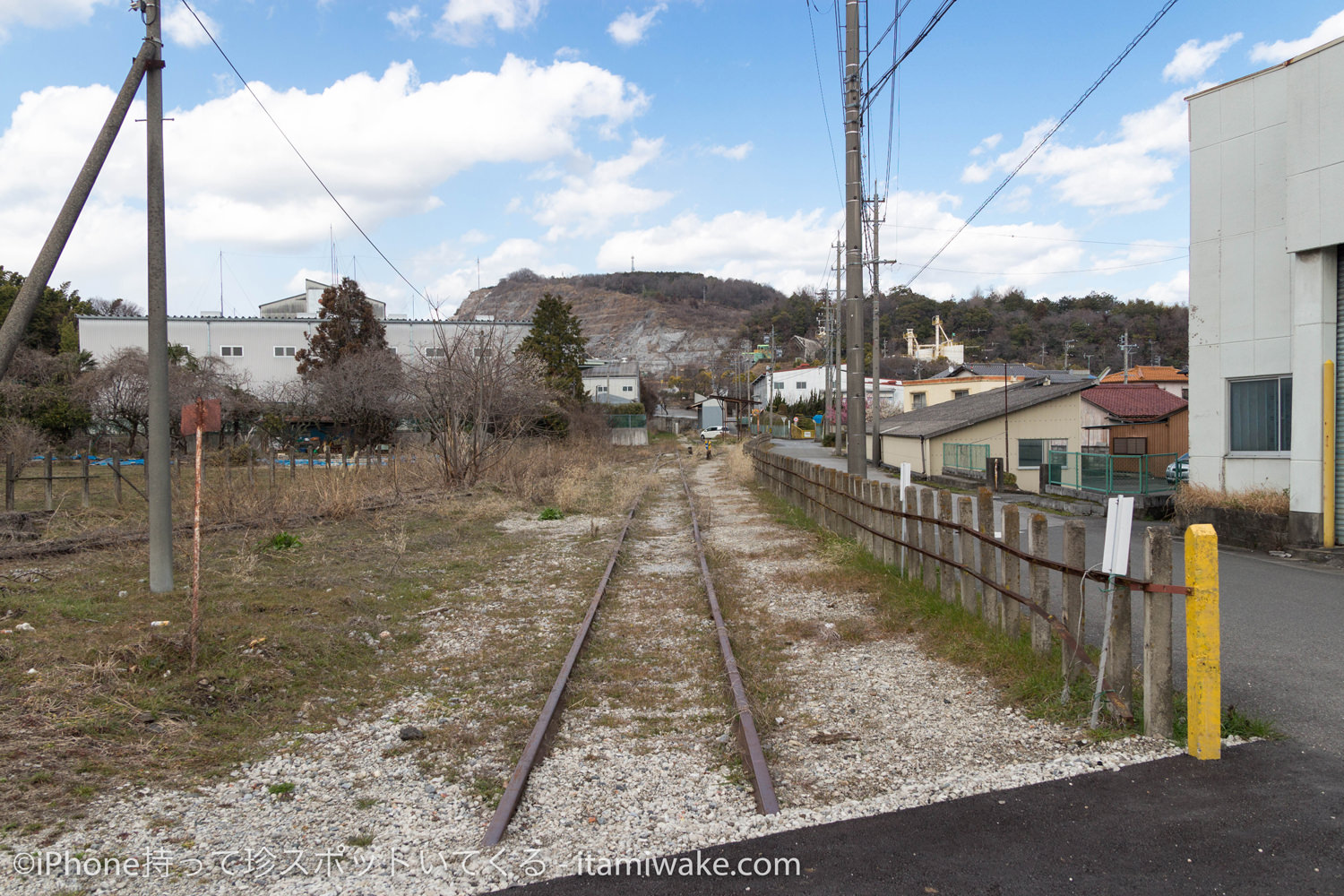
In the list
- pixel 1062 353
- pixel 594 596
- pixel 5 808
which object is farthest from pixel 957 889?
pixel 1062 353

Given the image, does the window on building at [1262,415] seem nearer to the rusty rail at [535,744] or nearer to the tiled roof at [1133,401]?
the rusty rail at [535,744]

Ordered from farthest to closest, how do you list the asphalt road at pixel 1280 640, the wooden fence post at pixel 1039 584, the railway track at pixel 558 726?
the wooden fence post at pixel 1039 584 < the asphalt road at pixel 1280 640 < the railway track at pixel 558 726

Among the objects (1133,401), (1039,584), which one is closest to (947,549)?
(1039,584)

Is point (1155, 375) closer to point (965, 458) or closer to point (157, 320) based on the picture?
point (965, 458)

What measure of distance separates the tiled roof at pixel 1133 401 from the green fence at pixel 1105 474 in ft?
16.9

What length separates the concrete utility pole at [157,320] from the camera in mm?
8562

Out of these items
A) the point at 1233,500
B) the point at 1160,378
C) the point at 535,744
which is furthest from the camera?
the point at 1160,378

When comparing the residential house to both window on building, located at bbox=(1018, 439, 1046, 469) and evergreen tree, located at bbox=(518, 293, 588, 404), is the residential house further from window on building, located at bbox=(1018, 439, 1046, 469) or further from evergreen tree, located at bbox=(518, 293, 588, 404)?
evergreen tree, located at bbox=(518, 293, 588, 404)

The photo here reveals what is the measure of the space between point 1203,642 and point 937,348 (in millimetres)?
111012

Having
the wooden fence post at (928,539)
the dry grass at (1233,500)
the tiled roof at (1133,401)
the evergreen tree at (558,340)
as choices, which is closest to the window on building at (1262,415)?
the dry grass at (1233,500)

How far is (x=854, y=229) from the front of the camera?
13.7 metres

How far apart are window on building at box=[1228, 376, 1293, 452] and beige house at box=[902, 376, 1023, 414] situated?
149 ft

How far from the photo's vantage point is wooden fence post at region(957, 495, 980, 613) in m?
7.52

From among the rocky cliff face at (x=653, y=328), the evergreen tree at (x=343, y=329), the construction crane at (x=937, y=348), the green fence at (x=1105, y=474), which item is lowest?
the green fence at (x=1105, y=474)
